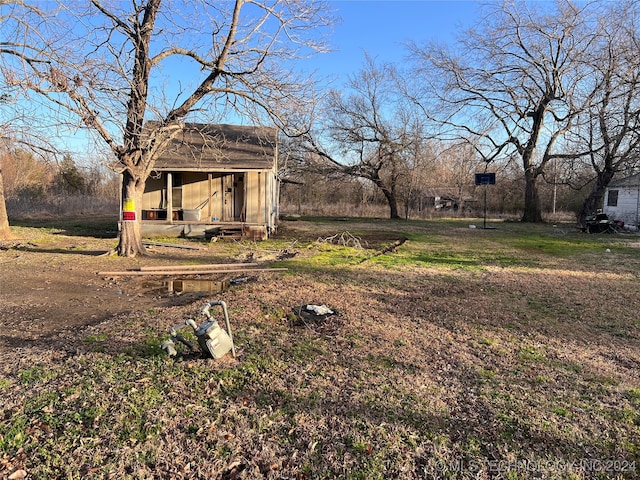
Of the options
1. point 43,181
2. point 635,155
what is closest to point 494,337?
point 635,155

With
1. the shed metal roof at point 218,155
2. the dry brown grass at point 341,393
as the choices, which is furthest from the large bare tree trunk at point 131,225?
the dry brown grass at point 341,393

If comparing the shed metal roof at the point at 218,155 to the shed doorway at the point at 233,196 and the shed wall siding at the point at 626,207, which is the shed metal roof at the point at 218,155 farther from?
the shed wall siding at the point at 626,207

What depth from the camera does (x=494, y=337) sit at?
4.75 metres

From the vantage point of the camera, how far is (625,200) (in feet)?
75.8

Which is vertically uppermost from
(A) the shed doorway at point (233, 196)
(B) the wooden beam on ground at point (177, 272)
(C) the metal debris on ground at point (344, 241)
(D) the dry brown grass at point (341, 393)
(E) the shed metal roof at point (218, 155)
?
(E) the shed metal roof at point (218, 155)

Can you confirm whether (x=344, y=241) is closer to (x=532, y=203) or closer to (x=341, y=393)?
(x=341, y=393)

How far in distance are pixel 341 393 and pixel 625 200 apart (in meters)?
26.2

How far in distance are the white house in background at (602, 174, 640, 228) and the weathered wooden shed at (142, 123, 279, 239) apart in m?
19.5

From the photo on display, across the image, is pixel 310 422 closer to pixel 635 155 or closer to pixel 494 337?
pixel 494 337

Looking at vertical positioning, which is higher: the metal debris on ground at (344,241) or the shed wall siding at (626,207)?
the shed wall siding at (626,207)

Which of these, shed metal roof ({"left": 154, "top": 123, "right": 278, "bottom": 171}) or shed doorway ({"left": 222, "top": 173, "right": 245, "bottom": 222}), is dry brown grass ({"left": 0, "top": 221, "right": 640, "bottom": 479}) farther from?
shed doorway ({"left": 222, "top": 173, "right": 245, "bottom": 222})

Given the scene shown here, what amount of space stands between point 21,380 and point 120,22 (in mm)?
8474

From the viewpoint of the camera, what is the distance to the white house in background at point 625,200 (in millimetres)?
22156

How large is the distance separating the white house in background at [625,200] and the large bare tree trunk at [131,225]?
78.5 feet
